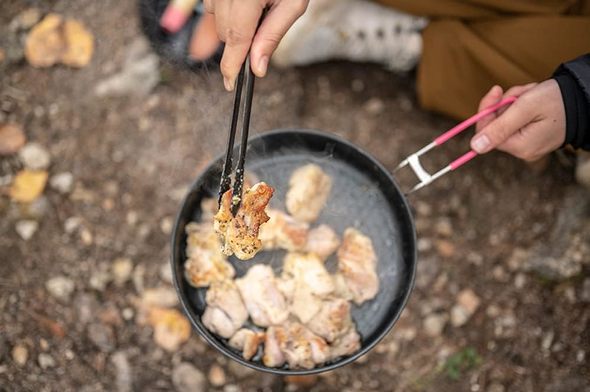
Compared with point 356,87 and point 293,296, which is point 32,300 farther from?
point 356,87

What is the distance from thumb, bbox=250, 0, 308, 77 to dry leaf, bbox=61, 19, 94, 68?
6.00 ft

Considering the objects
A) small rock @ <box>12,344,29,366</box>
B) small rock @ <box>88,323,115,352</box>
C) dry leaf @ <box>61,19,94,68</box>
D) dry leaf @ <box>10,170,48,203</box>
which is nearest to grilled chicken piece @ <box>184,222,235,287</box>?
small rock @ <box>88,323,115,352</box>

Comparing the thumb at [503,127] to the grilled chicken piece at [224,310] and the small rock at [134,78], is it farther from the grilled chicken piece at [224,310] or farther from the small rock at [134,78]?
the small rock at [134,78]

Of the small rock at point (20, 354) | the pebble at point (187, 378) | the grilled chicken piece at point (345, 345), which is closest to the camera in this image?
the grilled chicken piece at point (345, 345)

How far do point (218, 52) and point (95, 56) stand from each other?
34.3 inches

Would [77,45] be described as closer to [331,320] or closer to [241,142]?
[241,142]

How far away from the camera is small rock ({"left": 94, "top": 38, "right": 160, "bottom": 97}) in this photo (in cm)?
350

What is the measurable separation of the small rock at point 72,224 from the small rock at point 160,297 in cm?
59

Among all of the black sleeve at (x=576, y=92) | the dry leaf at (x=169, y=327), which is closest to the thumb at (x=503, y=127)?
the black sleeve at (x=576, y=92)

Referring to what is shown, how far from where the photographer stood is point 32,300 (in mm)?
3012

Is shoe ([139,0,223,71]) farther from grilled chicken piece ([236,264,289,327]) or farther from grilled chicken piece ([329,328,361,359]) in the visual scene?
grilled chicken piece ([329,328,361,359])

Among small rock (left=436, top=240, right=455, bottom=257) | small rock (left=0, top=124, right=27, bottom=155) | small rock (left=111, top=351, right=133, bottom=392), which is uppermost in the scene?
small rock (left=0, top=124, right=27, bottom=155)

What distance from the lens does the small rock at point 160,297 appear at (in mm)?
3121

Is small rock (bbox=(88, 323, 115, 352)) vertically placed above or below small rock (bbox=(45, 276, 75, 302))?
below
